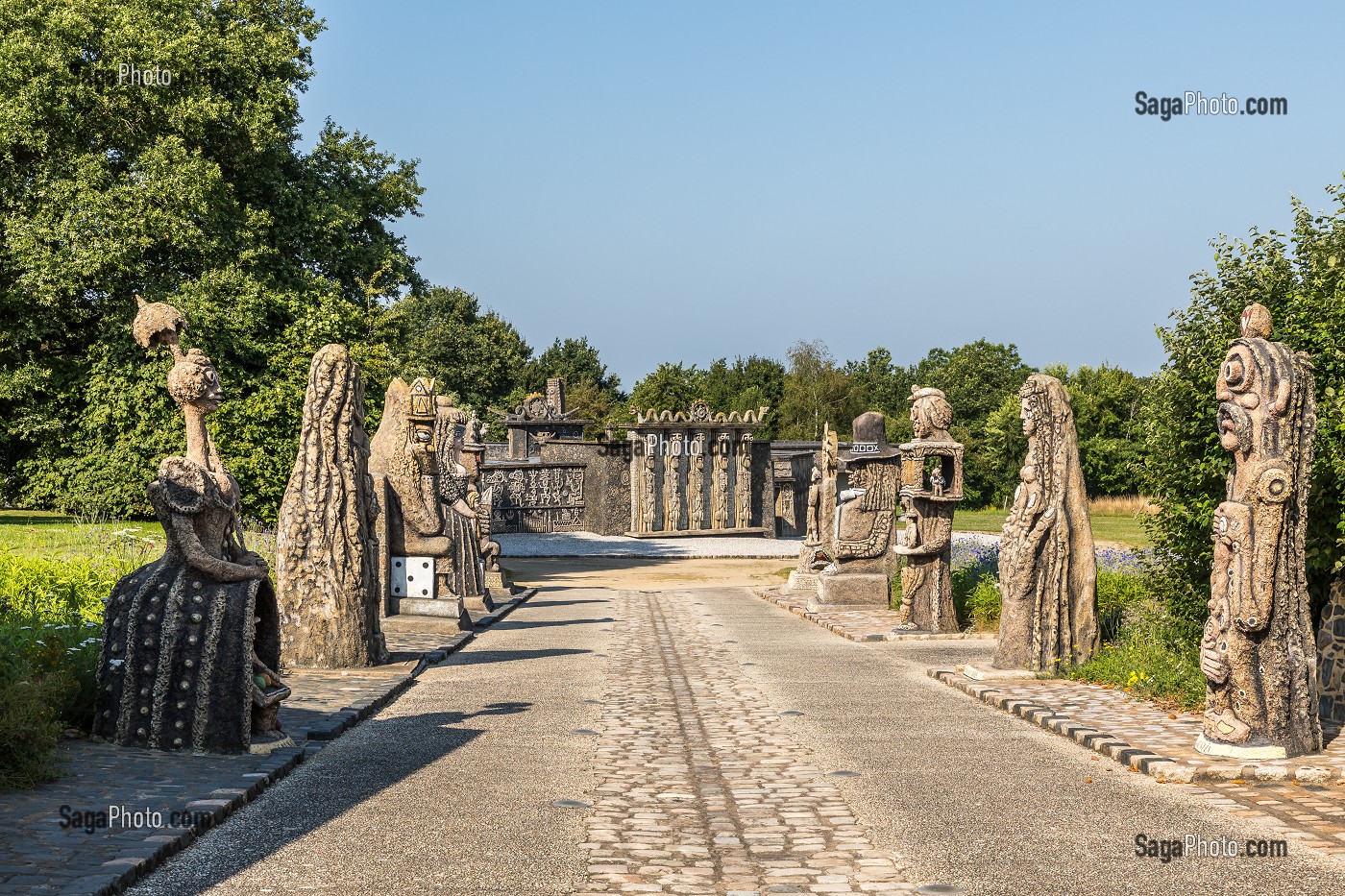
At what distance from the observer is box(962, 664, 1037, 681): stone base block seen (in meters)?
12.0

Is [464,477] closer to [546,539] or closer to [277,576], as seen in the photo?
[277,576]

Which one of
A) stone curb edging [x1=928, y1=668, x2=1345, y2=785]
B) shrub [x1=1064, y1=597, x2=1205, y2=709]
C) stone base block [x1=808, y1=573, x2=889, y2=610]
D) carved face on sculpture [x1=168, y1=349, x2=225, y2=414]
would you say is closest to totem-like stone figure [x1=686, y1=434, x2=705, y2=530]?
stone base block [x1=808, y1=573, x2=889, y2=610]

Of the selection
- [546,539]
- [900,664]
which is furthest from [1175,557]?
[546,539]

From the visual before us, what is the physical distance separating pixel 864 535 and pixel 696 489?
66.9 feet

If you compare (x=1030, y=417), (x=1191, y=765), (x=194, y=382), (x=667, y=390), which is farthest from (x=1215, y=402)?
(x=667, y=390)

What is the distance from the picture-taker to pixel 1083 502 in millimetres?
11930

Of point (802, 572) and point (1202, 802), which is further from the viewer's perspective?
point (802, 572)

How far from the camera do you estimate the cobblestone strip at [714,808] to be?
5930 mm

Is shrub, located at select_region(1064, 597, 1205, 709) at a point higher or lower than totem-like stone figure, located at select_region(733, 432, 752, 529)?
lower

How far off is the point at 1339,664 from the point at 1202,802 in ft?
9.23

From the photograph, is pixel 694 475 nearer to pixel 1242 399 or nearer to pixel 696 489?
pixel 696 489

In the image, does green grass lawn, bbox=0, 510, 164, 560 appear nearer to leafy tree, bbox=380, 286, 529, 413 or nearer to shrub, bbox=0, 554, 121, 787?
shrub, bbox=0, 554, 121, 787

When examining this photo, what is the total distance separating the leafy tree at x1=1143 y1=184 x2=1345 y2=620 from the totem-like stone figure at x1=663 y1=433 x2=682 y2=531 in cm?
2805

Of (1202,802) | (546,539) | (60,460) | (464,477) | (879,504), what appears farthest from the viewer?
(546,539)
